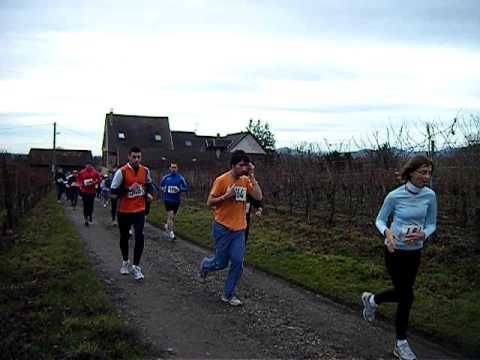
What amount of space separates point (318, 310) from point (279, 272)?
269cm

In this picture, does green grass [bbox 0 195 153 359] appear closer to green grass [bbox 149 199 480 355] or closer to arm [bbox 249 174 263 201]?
arm [bbox 249 174 263 201]

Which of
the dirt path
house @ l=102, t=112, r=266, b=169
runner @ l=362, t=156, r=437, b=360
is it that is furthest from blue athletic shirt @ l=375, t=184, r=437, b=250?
house @ l=102, t=112, r=266, b=169

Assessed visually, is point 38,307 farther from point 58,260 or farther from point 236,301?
point 58,260

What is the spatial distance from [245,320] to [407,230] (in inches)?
89.1

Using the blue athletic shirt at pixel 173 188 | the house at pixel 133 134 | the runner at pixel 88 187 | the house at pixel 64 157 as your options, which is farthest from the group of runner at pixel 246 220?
the house at pixel 64 157

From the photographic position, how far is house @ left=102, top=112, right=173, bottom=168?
78206 mm

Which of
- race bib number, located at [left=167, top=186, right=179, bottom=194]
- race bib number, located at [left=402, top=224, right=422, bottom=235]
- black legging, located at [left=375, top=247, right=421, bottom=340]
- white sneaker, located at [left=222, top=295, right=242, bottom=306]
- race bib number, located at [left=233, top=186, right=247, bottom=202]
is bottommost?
white sneaker, located at [left=222, top=295, right=242, bottom=306]

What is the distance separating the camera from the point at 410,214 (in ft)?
19.3

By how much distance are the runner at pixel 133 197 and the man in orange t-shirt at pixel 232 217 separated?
5.77 ft

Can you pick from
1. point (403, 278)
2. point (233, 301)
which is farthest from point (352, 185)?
point (403, 278)

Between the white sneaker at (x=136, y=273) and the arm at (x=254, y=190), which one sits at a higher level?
the arm at (x=254, y=190)

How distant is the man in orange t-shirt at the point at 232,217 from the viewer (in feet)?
25.4

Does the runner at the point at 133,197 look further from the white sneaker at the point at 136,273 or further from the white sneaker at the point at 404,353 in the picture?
the white sneaker at the point at 404,353

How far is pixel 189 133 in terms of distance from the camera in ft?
297
